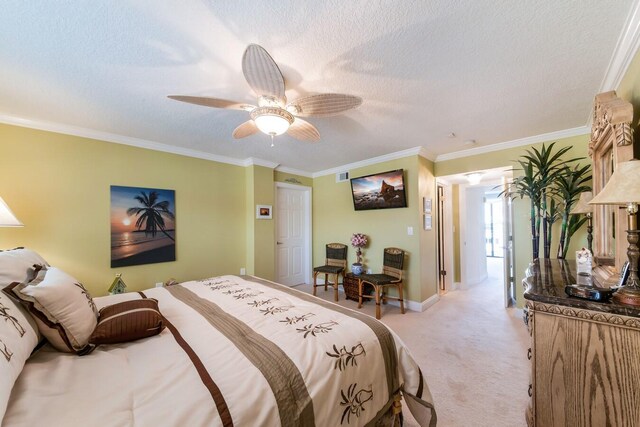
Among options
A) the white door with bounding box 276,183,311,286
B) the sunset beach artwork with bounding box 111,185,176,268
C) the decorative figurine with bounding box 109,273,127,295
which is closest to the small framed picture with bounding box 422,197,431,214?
the white door with bounding box 276,183,311,286

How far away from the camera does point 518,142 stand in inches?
123

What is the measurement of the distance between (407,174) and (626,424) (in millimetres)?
3041

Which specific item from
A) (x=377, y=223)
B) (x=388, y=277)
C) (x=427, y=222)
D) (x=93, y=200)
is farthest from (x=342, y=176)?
(x=93, y=200)

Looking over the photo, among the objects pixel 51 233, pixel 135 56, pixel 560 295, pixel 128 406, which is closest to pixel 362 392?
pixel 128 406

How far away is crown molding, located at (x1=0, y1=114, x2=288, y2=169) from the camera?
8.07 ft

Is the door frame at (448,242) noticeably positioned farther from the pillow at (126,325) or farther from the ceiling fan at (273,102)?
the pillow at (126,325)

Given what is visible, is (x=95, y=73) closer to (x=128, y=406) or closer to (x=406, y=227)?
(x=128, y=406)

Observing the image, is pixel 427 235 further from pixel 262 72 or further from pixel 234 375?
pixel 234 375

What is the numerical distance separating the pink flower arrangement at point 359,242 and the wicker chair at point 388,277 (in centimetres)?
42

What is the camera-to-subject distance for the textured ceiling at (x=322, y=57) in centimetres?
127

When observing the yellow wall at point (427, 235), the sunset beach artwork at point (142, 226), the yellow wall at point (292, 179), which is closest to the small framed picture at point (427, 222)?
the yellow wall at point (427, 235)

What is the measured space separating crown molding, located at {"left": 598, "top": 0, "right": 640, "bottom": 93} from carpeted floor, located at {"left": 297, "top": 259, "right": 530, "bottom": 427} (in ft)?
7.74

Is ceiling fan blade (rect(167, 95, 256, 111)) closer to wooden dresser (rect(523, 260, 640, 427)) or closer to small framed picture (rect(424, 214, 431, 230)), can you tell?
wooden dresser (rect(523, 260, 640, 427))

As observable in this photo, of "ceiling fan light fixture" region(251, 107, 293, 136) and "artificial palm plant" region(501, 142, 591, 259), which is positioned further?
"artificial palm plant" region(501, 142, 591, 259)
